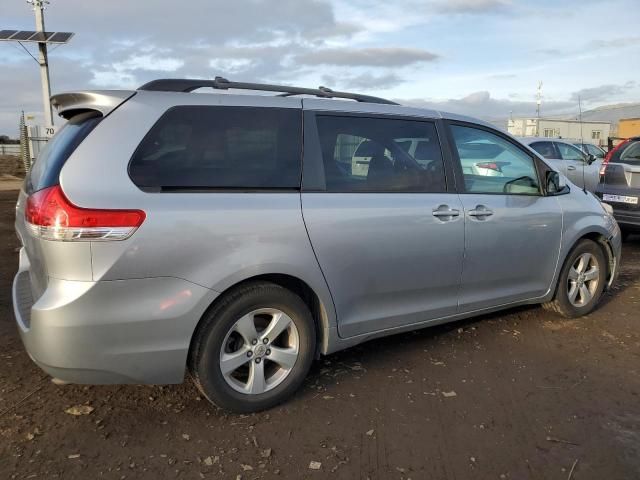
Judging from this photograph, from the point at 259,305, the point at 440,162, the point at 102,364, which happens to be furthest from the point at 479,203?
the point at 102,364

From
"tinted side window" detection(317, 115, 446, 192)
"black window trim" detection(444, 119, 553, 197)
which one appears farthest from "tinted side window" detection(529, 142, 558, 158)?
"tinted side window" detection(317, 115, 446, 192)

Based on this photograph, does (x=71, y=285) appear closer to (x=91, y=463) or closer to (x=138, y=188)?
(x=138, y=188)

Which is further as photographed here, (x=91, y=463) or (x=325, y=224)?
(x=325, y=224)

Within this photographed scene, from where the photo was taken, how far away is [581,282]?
16.1 feet

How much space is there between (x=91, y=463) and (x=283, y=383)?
1092mm

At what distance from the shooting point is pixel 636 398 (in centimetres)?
346

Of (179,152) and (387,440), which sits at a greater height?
(179,152)

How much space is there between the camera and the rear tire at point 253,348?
2.93 m

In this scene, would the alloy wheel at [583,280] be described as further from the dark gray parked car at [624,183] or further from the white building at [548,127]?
the white building at [548,127]

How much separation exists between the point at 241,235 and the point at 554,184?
2940 millimetres

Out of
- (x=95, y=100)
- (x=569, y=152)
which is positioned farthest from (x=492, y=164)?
(x=569, y=152)

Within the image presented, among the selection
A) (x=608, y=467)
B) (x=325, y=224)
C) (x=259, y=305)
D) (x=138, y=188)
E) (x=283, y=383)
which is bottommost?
(x=608, y=467)

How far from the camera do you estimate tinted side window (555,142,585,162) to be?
38.6ft

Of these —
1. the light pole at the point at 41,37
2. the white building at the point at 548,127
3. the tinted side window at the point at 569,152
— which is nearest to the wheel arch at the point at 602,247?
the tinted side window at the point at 569,152
